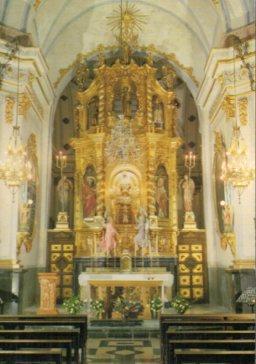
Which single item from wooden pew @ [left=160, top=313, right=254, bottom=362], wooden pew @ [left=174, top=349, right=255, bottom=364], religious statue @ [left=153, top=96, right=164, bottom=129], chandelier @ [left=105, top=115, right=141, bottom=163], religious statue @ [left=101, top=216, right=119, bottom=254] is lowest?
wooden pew @ [left=160, top=313, right=254, bottom=362]

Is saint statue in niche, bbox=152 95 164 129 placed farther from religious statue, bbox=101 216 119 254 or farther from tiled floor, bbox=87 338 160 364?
tiled floor, bbox=87 338 160 364

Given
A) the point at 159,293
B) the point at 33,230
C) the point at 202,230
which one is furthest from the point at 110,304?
the point at 202,230

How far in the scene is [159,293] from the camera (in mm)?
11523

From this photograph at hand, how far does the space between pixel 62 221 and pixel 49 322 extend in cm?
791

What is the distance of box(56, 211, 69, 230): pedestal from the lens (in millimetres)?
14320

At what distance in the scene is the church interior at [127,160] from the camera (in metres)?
10.6

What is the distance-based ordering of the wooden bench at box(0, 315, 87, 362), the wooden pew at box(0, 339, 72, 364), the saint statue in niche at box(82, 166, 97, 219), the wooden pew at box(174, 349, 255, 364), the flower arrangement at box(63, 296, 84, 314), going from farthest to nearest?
the saint statue in niche at box(82, 166, 97, 219), the flower arrangement at box(63, 296, 84, 314), the wooden bench at box(0, 315, 87, 362), the wooden pew at box(0, 339, 72, 364), the wooden pew at box(174, 349, 255, 364)

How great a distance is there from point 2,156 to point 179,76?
7.37 m

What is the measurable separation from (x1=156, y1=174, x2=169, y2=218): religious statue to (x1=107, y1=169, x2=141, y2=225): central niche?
596mm

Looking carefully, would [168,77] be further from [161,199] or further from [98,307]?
[98,307]

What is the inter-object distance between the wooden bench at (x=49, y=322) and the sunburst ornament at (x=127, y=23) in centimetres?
989


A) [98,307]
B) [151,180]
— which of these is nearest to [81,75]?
[151,180]

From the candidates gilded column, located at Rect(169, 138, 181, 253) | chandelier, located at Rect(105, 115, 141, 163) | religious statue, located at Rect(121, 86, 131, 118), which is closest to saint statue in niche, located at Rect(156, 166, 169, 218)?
gilded column, located at Rect(169, 138, 181, 253)

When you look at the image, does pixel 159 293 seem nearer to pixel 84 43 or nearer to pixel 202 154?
pixel 202 154
